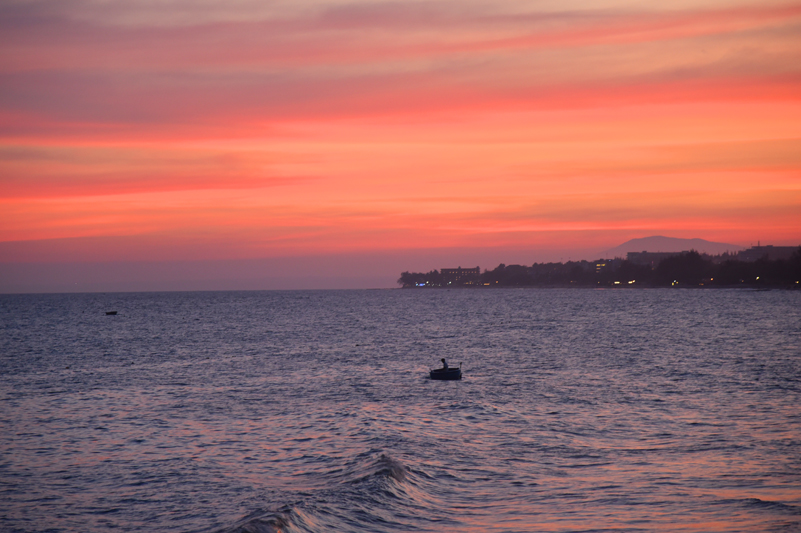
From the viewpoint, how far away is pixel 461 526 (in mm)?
18875

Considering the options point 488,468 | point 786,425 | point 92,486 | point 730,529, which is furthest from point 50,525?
point 786,425

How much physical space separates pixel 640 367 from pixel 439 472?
124 ft

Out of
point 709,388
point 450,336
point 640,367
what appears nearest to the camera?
point 709,388

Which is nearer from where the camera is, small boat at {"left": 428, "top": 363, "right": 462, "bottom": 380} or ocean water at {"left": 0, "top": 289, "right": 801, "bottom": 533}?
ocean water at {"left": 0, "top": 289, "right": 801, "bottom": 533}

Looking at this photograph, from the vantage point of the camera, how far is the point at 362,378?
53.7 meters

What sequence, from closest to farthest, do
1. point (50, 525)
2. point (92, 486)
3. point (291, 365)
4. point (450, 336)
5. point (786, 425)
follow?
point (50, 525) → point (92, 486) → point (786, 425) → point (291, 365) → point (450, 336)

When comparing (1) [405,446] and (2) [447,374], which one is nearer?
(1) [405,446]

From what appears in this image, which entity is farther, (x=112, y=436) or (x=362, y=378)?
(x=362, y=378)

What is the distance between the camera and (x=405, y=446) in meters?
29.2

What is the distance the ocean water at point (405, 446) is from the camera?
20.2 metres

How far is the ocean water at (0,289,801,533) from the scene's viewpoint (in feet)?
66.3

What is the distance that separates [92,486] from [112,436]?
854 centimetres

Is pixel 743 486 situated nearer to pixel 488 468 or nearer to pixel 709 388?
pixel 488 468

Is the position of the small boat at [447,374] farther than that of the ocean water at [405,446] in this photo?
Yes
